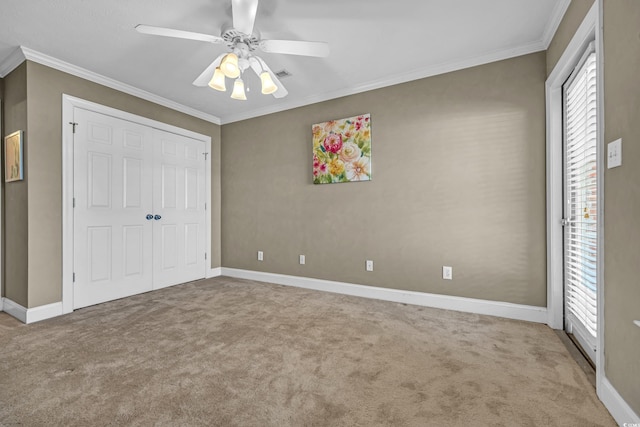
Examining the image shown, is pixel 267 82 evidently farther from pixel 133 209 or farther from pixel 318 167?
pixel 133 209

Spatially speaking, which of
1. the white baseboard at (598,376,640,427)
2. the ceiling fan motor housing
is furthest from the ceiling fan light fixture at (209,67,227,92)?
the white baseboard at (598,376,640,427)

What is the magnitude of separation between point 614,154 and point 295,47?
1881 mm

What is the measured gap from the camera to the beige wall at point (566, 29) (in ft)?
5.84

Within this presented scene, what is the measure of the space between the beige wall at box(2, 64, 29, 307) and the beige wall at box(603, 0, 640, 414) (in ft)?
13.8

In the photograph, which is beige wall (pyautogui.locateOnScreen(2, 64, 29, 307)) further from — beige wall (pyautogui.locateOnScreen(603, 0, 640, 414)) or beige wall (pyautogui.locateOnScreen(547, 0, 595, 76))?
beige wall (pyautogui.locateOnScreen(547, 0, 595, 76))

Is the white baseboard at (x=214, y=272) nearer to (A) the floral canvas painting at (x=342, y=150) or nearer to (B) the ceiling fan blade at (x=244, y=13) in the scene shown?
(A) the floral canvas painting at (x=342, y=150)

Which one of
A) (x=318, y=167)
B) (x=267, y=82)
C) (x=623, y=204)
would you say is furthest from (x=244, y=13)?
(x=623, y=204)

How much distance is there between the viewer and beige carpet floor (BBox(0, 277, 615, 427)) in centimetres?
143

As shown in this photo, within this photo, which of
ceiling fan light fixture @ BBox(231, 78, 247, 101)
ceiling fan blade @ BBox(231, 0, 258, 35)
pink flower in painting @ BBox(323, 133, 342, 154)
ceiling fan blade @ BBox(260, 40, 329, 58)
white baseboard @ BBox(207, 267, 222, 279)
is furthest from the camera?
white baseboard @ BBox(207, 267, 222, 279)

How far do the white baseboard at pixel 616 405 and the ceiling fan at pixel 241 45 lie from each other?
2.44 meters

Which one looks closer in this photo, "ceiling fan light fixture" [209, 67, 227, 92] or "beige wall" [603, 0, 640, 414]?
"beige wall" [603, 0, 640, 414]

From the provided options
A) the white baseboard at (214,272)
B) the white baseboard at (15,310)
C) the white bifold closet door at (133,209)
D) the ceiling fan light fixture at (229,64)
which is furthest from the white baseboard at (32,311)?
the ceiling fan light fixture at (229,64)

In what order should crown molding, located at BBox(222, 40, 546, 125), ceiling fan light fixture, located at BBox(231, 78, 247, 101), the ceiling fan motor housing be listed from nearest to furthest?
the ceiling fan motor housing, ceiling fan light fixture, located at BBox(231, 78, 247, 101), crown molding, located at BBox(222, 40, 546, 125)

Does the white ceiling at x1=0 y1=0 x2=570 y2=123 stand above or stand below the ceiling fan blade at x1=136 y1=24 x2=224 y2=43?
above
